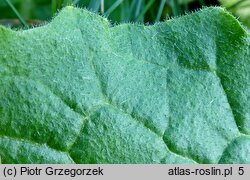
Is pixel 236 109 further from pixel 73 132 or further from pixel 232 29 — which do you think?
pixel 73 132

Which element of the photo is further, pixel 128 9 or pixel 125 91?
pixel 128 9

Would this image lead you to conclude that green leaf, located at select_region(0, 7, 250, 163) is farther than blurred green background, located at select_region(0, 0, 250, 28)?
No

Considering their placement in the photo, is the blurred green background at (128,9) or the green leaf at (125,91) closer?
the green leaf at (125,91)
